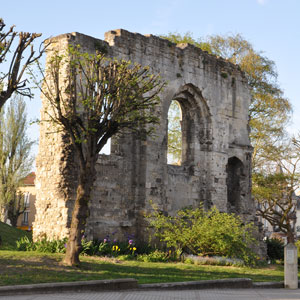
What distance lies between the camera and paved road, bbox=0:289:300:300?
8.95 m

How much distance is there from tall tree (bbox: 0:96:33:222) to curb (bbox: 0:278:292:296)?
22992 mm

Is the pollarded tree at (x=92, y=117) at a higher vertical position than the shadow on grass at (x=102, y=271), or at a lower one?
higher

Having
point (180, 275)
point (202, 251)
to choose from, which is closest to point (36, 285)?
point (180, 275)

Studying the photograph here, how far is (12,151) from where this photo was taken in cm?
3228

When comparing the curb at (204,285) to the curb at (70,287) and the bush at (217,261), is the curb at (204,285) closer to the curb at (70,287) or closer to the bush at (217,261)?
the curb at (70,287)

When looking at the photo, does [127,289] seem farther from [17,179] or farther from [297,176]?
[17,179]

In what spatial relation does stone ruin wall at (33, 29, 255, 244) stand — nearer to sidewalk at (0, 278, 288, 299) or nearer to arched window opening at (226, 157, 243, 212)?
arched window opening at (226, 157, 243, 212)

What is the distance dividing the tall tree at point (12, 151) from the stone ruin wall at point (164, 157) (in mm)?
14636

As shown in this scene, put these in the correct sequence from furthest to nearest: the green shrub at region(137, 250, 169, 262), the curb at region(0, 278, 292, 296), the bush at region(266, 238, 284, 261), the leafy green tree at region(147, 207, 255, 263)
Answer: the bush at region(266, 238, 284, 261) → the leafy green tree at region(147, 207, 255, 263) → the green shrub at region(137, 250, 169, 262) → the curb at region(0, 278, 292, 296)

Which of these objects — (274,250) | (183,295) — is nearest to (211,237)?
(183,295)

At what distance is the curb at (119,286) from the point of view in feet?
30.2

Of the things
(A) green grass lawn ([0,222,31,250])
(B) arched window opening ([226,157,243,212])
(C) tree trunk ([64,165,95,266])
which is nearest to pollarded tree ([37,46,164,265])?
(C) tree trunk ([64,165,95,266])

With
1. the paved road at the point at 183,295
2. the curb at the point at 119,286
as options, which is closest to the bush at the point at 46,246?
the curb at the point at 119,286

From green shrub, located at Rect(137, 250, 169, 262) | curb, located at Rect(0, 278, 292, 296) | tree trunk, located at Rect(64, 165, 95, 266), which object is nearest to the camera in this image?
curb, located at Rect(0, 278, 292, 296)
